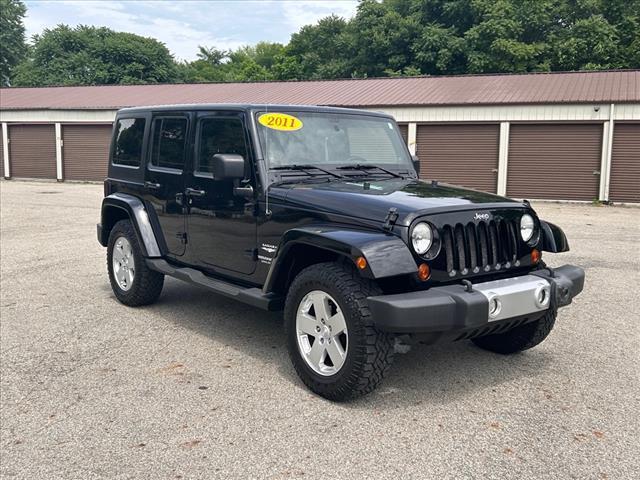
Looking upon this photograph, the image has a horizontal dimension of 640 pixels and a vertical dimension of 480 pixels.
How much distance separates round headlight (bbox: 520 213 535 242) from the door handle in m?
2.54

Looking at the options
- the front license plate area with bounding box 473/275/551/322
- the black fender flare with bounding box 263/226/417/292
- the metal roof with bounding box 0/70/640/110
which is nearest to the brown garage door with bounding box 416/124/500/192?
the metal roof with bounding box 0/70/640/110

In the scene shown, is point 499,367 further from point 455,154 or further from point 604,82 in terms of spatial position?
point 604,82

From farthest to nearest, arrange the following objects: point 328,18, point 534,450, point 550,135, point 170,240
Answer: point 328,18
point 550,135
point 170,240
point 534,450

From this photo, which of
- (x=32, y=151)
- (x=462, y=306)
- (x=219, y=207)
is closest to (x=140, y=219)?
(x=219, y=207)

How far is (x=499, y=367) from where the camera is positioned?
184 inches

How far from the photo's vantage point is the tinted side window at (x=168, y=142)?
5.61 m

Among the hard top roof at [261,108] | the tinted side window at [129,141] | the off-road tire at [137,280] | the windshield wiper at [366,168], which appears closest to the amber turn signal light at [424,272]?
the windshield wiper at [366,168]

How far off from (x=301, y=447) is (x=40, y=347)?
2791 mm

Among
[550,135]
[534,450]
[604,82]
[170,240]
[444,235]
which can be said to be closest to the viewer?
[534,450]

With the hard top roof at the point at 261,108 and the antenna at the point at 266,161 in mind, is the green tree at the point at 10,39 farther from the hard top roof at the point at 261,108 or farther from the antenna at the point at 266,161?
the antenna at the point at 266,161

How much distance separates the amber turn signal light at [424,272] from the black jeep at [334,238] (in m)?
0.01

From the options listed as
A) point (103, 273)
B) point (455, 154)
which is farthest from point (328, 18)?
point (103, 273)

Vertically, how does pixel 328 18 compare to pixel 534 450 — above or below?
above

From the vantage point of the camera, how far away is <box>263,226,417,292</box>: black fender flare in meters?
3.63
